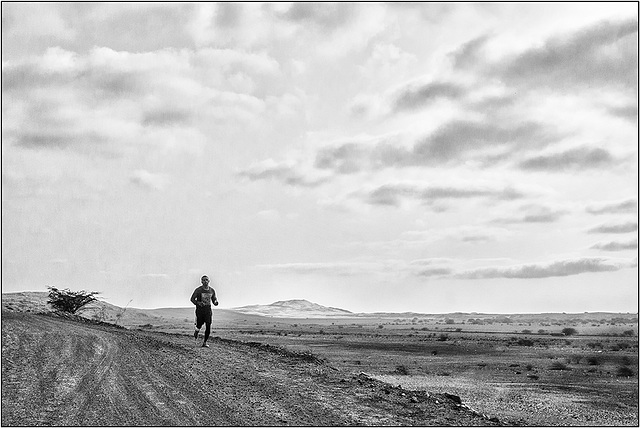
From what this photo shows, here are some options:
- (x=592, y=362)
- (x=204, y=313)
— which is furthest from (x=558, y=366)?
(x=204, y=313)

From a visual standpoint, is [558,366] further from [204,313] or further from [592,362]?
[204,313]

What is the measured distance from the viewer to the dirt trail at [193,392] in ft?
32.6

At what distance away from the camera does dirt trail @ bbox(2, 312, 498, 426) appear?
9.92 meters

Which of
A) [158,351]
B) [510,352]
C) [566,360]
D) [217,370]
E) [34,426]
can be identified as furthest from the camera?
[510,352]

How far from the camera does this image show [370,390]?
12.8 metres

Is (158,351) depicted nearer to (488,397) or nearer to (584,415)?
(488,397)

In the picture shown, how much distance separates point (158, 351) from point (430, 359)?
12.7 m

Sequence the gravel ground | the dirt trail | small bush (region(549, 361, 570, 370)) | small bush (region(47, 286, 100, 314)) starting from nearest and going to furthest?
the dirt trail → the gravel ground → small bush (region(549, 361, 570, 370)) → small bush (region(47, 286, 100, 314))

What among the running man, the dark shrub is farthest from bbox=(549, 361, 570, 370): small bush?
the running man

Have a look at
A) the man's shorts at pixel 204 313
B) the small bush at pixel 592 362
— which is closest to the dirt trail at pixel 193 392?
the man's shorts at pixel 204 313

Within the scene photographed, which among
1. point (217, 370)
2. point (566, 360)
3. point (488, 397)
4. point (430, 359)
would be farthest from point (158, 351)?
point (566, 360)

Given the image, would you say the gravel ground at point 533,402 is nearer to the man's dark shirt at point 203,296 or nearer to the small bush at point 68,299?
the man's dark shirt at point 203,296

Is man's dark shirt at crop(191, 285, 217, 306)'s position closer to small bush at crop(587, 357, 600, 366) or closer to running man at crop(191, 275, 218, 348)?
running man at crop(191, 275, 218, 348)

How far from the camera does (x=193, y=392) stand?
11977mm
